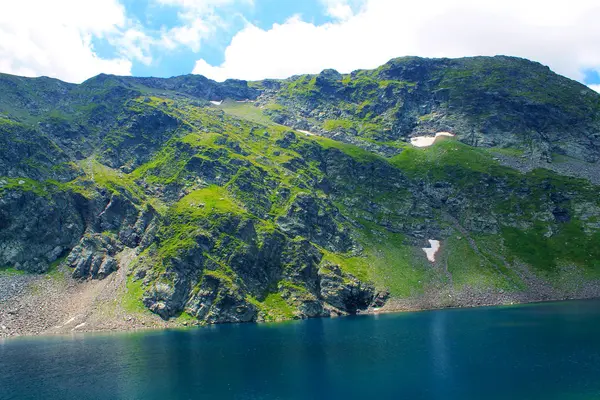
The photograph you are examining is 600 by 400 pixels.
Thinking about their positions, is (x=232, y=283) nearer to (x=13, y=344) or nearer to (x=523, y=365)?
(x=13, y=344)

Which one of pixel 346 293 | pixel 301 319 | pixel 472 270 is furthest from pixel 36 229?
pixel 472 270

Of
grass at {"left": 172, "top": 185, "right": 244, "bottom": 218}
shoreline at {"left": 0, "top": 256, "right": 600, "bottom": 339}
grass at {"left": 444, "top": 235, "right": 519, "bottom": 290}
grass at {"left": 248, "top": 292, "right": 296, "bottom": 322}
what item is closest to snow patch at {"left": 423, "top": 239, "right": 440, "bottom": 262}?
grass at {"left": 444, "top": 235, "right": 519, "bottom": 290}

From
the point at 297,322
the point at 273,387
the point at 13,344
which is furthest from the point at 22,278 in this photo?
the point at 273,387

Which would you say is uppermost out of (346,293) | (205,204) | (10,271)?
(205,204)

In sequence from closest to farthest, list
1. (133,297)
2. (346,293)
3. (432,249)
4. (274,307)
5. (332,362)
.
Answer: (332,362) < (133,297) < (274,307) < (346,293) < (432,249)

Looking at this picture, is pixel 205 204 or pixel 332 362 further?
pixel 205 204

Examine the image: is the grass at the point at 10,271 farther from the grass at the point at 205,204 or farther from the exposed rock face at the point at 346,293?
the exposed rock face at the point at 346,293

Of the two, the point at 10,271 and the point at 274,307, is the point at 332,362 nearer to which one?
the point at 274,307
